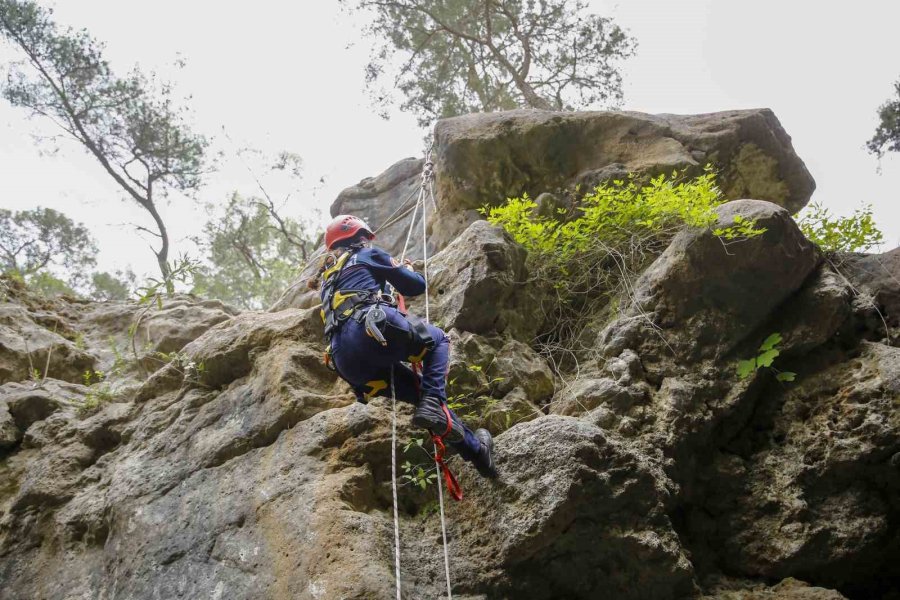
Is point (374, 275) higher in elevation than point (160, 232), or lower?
lower

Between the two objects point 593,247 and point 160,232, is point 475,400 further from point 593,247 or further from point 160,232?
point 160,232

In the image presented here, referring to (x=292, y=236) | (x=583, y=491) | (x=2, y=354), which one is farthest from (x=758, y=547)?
(x=292, y=236)

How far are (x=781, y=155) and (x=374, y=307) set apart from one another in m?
6.19

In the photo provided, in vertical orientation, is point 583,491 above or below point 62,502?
below

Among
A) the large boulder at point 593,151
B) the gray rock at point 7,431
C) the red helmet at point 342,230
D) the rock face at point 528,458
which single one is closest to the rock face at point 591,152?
the large boulder at point 593,151

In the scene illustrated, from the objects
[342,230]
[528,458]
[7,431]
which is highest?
[342,230]

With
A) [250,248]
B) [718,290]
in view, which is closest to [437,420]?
[718,290]

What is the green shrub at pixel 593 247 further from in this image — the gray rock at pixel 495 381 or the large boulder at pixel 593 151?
the large boulder at pixel 593 151

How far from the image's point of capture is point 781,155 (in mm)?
7363

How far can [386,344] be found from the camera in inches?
143

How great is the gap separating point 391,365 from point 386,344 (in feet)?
1.01

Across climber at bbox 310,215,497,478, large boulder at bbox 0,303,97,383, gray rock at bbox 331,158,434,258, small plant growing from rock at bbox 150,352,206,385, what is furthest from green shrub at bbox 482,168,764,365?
large boulder at bbox 0,303,97,383

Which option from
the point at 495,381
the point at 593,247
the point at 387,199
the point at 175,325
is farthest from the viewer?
the point at 387,199

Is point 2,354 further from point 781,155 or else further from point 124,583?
point 781,155
